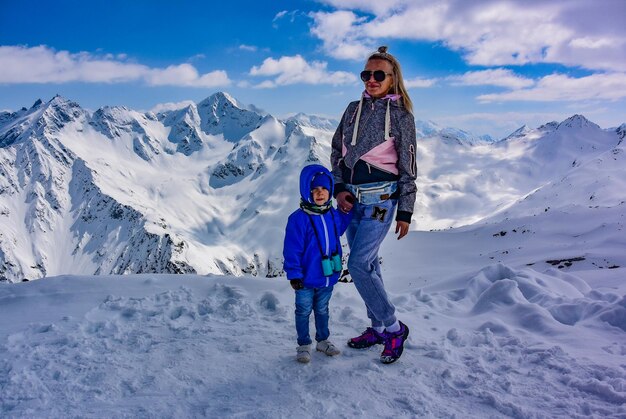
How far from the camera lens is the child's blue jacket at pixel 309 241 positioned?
5.26 meters

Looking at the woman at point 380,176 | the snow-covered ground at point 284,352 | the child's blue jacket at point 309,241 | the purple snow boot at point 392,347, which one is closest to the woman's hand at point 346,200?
the woman at point 380,176

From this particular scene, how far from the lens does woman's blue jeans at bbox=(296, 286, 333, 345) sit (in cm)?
550

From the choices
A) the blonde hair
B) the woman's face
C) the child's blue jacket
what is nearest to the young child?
the child's blue jacket

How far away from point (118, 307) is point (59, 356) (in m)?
1.91

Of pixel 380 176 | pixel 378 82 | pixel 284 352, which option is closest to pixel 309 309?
pixel 284 352

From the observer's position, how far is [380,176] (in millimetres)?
5469

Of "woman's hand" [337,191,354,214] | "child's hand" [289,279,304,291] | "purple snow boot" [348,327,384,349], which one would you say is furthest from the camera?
"purple snow boot" [348,327,384,349]

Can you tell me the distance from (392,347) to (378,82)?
329 centimetres

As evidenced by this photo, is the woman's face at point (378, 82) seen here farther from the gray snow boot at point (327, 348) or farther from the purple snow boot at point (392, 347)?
the gray snow boot at point (327, 348)

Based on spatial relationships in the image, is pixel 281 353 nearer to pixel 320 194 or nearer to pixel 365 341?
pixel 365 341

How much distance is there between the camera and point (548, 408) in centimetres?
420

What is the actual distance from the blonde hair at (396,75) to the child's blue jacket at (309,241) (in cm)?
140

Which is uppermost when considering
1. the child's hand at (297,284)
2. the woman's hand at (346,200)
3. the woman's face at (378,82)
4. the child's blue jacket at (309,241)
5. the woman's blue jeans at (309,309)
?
the woman's face at (378,82)

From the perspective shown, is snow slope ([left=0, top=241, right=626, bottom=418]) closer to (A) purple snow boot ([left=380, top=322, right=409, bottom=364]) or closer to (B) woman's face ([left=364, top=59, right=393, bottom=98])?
(A) purple snow boot ([left=380, top=322, right=409, bottom=364])
